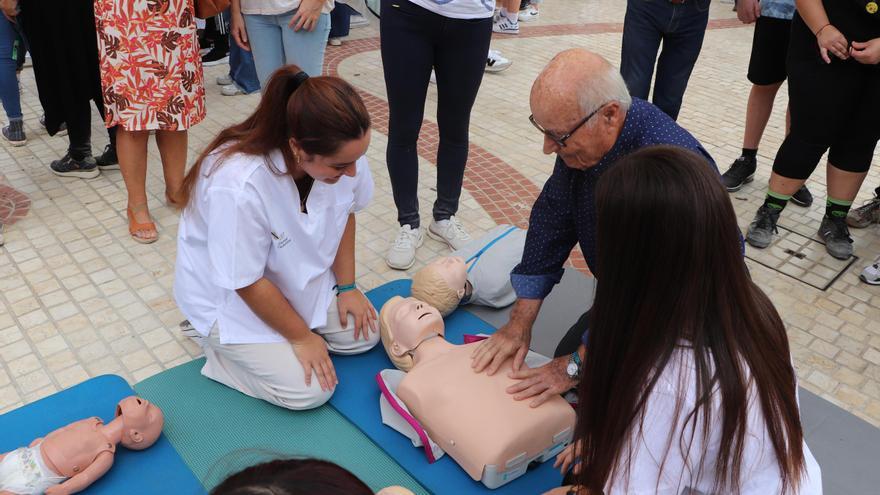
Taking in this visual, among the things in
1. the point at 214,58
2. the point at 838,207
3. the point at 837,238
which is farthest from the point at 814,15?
the point at 214,58

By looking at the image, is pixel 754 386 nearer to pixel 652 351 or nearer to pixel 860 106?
pixel 652 351

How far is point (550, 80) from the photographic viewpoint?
5.87 ft

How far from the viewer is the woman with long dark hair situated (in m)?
1.18

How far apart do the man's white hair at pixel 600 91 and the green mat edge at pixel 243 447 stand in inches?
49.3

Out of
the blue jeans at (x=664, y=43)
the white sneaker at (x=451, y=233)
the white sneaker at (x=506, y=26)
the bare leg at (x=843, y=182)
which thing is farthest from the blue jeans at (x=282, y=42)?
the white sneaker at (x=506, y=26)

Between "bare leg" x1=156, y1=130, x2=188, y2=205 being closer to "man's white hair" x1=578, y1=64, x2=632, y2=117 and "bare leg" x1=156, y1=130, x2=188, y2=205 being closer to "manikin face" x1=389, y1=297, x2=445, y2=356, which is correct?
"manikin face" x1=389, y1=297, x2=445, y2=356

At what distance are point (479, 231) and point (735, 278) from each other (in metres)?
2.52

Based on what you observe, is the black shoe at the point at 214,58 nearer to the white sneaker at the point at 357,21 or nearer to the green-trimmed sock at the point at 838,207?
the white sneaker at the point at 357,21

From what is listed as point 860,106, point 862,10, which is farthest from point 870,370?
point 862,10

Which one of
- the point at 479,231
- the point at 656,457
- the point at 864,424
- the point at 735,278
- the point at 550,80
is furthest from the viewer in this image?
the point at 479,231

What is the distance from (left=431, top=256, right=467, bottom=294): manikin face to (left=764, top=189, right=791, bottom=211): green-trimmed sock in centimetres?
193

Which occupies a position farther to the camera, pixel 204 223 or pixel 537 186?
pixel 537 186

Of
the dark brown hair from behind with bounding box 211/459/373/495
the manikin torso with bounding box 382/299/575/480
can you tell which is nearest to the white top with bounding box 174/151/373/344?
the manikin torso with bounding box 382/299/575/480

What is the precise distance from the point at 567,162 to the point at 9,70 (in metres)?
3.59
